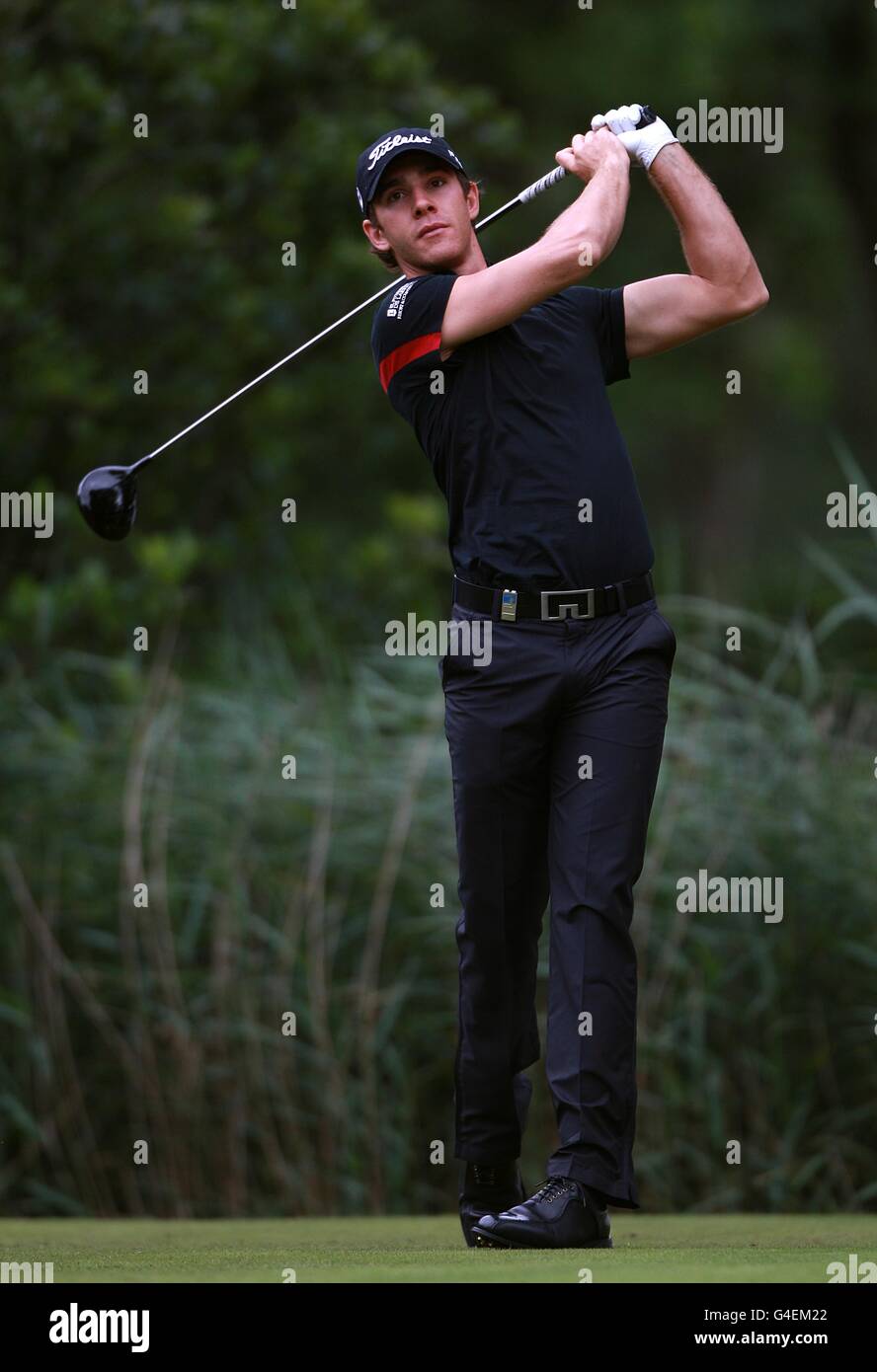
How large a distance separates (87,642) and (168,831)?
2.22m

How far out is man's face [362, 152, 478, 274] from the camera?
16.3 feet

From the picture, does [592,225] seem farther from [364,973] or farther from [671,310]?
[364,973]

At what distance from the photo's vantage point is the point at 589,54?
16.8m

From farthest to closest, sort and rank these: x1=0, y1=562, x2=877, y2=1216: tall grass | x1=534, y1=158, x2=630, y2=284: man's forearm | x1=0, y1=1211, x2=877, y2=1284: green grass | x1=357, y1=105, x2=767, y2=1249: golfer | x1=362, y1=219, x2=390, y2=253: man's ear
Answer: x1=0, y1=562, x2=877, y2=1216: tall grass, x1=362, y1=219, x2=390, y2=253: man's ear, x1=357, y1=105, x2=767, y2=1249: golfer, x1=534, y1=158, x2=630, y2=284: man's forearm, x1=0, y1=1211, x2=877, y2=1284: green grass

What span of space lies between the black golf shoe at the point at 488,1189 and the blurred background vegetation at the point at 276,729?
6.75 feet

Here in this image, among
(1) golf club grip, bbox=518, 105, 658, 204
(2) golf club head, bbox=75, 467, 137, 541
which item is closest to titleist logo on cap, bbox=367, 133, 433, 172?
(1) golf club grip, bbox=518, 105, 658, 204

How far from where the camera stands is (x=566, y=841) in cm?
475

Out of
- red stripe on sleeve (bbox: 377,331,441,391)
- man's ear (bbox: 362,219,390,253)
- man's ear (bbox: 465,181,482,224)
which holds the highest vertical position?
man's ear (bbox: 465,181,482,224)

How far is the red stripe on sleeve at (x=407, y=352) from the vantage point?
4.75m

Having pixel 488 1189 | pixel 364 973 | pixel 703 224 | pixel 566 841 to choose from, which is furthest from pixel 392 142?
pixel 364 973

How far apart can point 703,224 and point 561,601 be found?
900 millimetres

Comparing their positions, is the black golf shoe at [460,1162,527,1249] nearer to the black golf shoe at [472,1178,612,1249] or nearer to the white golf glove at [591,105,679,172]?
the black golf shoe at [472,1178,612,1249]
